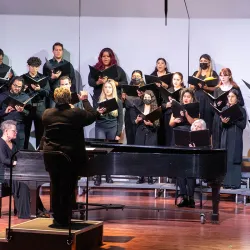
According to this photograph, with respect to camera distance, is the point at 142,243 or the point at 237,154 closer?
the point at 142,243

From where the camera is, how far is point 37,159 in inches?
280

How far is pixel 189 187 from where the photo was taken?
27.7ft

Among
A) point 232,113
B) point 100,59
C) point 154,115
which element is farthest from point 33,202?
point 100,59

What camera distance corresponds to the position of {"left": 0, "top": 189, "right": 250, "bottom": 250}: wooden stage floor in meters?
6.24

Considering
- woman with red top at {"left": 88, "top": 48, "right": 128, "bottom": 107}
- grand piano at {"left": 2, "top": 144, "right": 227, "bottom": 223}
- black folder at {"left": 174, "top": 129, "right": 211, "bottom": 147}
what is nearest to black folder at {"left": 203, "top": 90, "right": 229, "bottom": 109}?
black folder at {"left": 174, "top": 129, "right": 211, "bottom": 147}

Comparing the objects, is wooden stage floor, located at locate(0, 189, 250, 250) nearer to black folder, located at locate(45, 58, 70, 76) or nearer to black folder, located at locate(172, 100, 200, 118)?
black folder, located at locate(172, 100, 200, 118)

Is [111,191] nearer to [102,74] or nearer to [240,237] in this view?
Answer: [102,74]

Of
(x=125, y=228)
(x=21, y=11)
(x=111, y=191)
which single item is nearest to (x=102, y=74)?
(x=111, y=191)

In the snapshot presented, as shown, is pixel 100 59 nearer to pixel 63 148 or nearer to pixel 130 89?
pixel 130 89

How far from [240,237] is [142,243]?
41.7 inches

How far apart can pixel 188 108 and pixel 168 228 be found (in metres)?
2.29

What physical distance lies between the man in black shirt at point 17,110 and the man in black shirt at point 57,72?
1.98 feet

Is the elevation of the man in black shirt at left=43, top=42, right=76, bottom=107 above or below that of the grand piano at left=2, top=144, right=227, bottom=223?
above

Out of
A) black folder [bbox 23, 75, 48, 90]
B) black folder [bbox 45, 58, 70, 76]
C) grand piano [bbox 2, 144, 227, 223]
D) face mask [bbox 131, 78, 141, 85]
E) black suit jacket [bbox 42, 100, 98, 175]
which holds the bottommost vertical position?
grand piano [bbox 2, 144, 227, 223]
